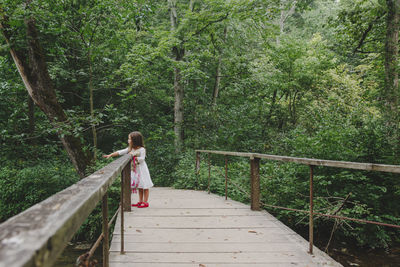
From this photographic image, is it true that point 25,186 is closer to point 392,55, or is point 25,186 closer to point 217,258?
point 217,258

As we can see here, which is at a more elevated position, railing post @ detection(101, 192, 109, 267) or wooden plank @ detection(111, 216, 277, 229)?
railing post @ detection(101, 192, 109, 267)

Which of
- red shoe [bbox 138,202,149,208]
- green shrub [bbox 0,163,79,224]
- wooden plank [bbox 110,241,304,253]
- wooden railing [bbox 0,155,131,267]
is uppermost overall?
wooden railing [bbox 0,155,131,267]

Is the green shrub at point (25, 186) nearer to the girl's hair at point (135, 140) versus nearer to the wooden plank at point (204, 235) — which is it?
the girl's hair at point (135, 140)

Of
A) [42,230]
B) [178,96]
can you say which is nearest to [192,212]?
[42,230]

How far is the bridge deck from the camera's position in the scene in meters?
2.82

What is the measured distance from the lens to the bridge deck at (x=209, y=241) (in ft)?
9.24

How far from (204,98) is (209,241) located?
37.2ft

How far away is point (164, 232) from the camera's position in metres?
3.75

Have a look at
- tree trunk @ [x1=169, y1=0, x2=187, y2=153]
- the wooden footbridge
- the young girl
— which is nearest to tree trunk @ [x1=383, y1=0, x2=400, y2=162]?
the wooden footbridge

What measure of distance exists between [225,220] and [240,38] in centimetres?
1207

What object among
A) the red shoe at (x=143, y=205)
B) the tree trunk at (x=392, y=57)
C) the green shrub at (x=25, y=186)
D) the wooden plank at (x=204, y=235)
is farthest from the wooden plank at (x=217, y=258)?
the tree trunk at (x=392, y=57)

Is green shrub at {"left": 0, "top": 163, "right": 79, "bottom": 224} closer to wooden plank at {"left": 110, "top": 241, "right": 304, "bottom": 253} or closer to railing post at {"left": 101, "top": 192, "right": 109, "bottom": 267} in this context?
wooden plank at {"left": 110, "top": 241, "right": 304, "bottom": 253}

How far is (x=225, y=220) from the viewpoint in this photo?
4328 millimetres

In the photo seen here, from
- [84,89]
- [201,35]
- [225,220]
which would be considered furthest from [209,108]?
Result: [225,220]
